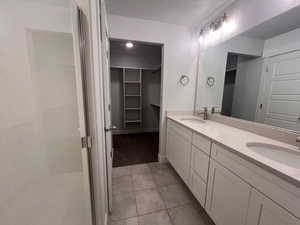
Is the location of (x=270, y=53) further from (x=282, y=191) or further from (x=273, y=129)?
(x=282, y=191)

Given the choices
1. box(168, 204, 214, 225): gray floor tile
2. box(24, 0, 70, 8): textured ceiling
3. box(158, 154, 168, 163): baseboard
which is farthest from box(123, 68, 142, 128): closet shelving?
box(24, 0, 70, 8): textured ceiling

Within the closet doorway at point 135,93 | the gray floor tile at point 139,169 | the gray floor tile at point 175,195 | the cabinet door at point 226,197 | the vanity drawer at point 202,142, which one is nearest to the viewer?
the cabinet door at point 226,197

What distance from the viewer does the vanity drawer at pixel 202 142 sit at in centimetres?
128

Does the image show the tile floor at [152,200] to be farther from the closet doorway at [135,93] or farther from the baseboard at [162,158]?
the closet doorway at [135,93]

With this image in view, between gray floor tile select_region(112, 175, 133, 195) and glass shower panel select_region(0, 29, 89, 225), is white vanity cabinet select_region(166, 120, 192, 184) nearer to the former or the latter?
gray floor tile select_region(112, 175, 133, 195)

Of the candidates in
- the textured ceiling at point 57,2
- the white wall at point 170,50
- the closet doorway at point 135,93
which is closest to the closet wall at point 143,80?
the closet doorway at point 135,93

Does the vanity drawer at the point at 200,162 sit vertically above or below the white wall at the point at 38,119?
below

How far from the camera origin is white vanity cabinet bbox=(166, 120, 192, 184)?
1.65 m

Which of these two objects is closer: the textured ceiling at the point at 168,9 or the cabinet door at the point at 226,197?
the cabinet door at the point at 226,197

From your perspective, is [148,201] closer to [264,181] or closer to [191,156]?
[191,156]

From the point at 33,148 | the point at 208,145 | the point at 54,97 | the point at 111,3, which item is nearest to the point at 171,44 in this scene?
the point at 111,3

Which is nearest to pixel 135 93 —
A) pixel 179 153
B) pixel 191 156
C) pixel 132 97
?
pixel 132 97

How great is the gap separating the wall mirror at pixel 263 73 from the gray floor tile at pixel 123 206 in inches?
65.0

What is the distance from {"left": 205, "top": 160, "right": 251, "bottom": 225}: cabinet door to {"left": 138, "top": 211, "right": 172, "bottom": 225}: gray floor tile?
43cm
